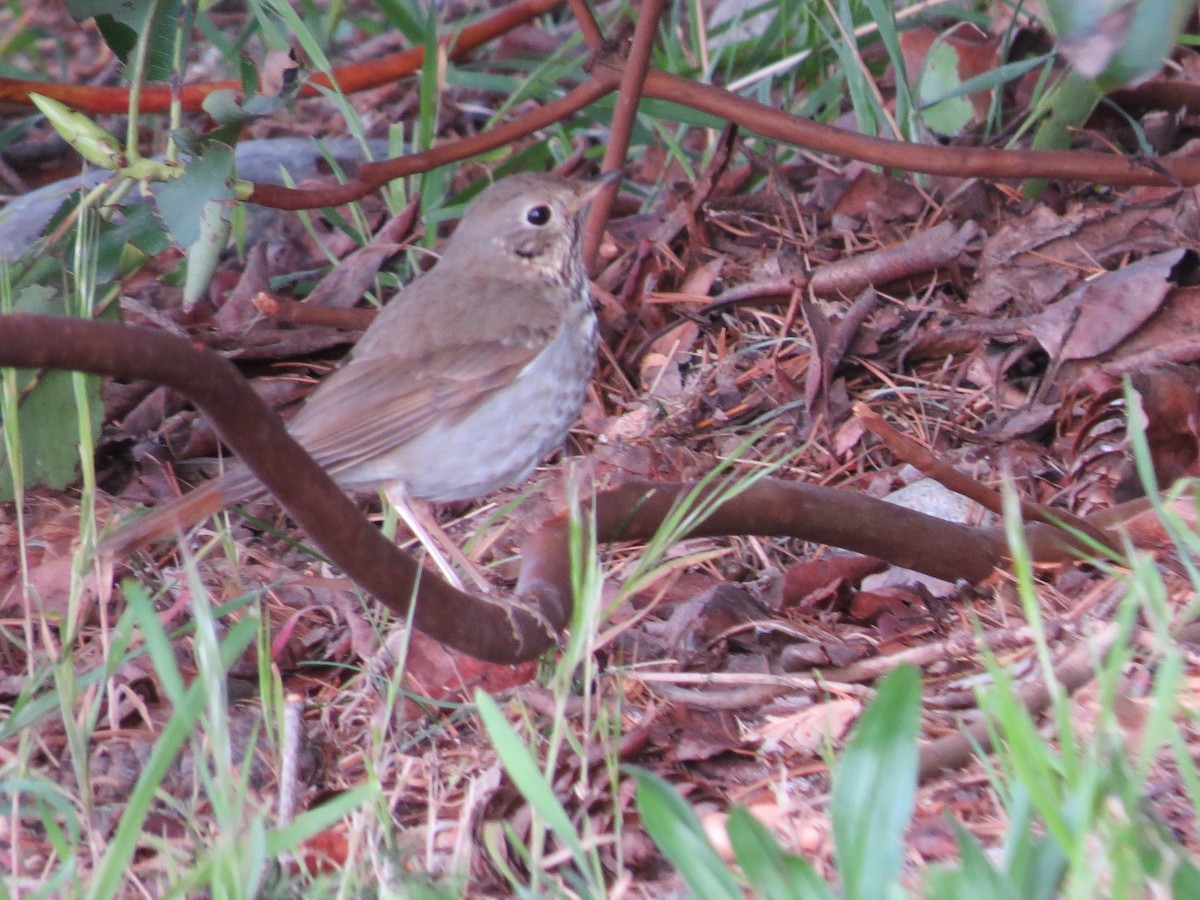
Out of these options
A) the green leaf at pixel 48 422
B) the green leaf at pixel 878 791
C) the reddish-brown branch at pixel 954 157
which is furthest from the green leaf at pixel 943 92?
the green leaf at pixel 878 791

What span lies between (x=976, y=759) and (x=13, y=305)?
Result: 222 cm

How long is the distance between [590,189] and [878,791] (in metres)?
2.35

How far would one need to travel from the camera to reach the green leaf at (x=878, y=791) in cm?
164

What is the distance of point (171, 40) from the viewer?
316 cm

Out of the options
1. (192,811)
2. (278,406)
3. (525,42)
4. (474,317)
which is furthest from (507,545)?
(525,42)

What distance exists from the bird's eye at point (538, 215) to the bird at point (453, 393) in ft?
0.40

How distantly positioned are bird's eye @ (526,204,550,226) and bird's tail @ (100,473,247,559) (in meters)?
1.32

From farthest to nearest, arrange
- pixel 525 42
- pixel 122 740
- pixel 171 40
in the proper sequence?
pixel 525 42, pixel 171 40, pixel 122 740

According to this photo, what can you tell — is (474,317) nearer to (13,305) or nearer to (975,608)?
(13,305)

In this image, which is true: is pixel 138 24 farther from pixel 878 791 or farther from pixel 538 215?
pixel 878 791

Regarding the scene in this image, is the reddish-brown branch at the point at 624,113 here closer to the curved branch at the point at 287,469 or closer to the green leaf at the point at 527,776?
the curved branch at the point at 287,469

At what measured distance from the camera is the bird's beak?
3779 millimetres

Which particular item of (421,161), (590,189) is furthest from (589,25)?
(421,161)

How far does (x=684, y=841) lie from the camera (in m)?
1.72
